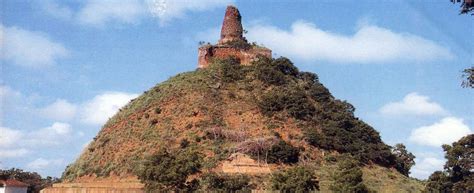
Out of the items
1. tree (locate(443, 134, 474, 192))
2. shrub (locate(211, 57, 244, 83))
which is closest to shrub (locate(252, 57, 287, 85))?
shrub (locate(211, 57, 244, 83))

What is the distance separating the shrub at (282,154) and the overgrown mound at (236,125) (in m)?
0.03

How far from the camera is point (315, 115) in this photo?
58344 mm

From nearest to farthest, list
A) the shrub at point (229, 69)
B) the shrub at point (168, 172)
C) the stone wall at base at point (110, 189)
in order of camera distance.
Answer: the shrub at point (168, 172) < the stone wall at base at point (110, 189) < the shrub at point (229, 69)

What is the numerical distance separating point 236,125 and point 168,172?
718 inches

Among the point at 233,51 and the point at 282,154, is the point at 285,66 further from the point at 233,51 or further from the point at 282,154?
the point at 282,154

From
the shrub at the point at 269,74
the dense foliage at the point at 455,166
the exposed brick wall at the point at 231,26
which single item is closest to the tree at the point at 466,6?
the dense foliage at the point at 455,166

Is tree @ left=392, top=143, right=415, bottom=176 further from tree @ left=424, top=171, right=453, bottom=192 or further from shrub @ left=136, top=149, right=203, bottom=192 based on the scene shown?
shrub @ left=136, top=149, right=203, bottom=192

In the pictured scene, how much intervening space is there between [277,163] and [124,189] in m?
14.5

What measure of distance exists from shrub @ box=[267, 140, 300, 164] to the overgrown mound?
35mm

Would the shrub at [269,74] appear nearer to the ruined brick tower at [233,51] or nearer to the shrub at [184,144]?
the ruined brick tower at [233,51]

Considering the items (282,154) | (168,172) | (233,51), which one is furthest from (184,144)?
(233,51)

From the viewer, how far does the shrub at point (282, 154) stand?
4942 centimetres

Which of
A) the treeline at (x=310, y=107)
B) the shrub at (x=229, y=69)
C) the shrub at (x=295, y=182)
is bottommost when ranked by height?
the shrub at (x=295, y=182)

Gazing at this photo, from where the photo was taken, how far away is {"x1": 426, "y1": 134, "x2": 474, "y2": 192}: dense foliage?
1821 inches
